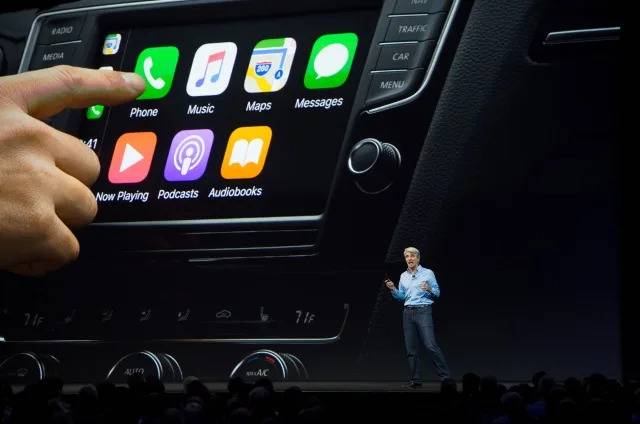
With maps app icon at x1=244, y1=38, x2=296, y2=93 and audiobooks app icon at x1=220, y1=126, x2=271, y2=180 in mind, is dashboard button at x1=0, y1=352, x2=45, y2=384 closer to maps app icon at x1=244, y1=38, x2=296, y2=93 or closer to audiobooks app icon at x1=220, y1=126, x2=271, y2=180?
audiobooks app icon at x1=220, y1=126, x2=271, y2=180

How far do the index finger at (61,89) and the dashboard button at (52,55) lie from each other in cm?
153

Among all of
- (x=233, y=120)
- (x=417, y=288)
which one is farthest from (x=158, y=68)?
(x=417, y=288)

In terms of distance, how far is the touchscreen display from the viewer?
230cm

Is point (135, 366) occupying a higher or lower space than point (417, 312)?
lower

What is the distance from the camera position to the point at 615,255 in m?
2.09

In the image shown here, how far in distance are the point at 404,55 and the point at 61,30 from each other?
92 centimetres

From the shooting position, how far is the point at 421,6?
226 centimetres

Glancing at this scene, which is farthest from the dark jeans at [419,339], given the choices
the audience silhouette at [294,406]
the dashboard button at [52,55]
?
the dashboard button at [52,55]

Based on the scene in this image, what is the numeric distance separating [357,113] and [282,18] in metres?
0.31

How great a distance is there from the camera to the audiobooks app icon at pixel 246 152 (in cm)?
234

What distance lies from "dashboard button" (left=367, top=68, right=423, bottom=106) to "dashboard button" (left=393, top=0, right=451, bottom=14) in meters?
0.14

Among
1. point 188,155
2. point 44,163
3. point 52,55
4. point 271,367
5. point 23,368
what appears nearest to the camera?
point 44,163

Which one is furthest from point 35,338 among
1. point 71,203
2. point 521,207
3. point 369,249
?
point 71,203

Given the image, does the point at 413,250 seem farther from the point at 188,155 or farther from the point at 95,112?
the point at 95,112
